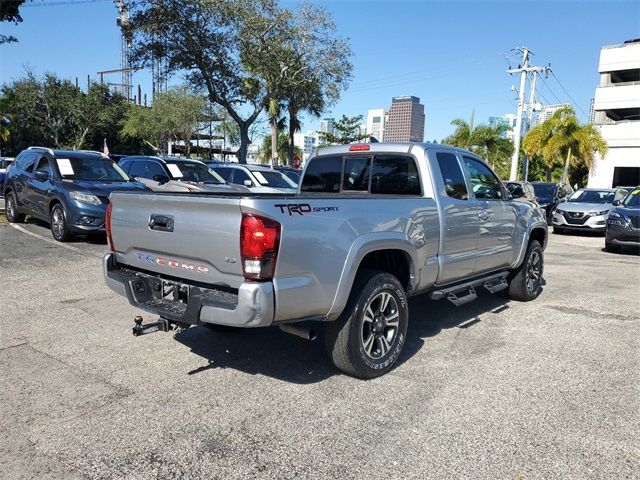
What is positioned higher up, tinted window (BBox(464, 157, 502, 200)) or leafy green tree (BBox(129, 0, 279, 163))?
leafy green tree (BBox(129, 0, 279, 163))

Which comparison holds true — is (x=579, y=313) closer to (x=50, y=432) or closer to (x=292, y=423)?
(x=292, y=423)

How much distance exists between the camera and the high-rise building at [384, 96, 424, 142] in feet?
206

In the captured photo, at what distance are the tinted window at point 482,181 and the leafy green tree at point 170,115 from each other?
4219 cm

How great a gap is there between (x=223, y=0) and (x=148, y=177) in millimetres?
10453

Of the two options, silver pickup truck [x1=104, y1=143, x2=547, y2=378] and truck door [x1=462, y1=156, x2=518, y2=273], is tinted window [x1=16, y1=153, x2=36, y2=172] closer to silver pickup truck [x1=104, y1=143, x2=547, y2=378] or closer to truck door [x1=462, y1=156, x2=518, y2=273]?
silver pickup truck [x1=104, y1=143, x2=547, y2=378]

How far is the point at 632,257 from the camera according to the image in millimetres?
12109

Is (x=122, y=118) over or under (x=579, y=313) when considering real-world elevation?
over

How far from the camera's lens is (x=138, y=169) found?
1380cm

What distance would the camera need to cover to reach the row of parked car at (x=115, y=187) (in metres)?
9.51

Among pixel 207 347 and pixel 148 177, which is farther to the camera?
pixel 148 177

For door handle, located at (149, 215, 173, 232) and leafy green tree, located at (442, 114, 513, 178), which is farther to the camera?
leafy green tree, located at (442, 114, 513, 178)

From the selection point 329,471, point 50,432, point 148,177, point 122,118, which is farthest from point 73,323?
point 122,118

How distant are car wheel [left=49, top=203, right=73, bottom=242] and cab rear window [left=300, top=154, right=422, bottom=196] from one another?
595 centimetres

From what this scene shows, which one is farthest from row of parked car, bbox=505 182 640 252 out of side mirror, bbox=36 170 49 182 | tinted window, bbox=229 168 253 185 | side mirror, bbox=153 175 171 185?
side mirror, bbox=36 170 49 182
